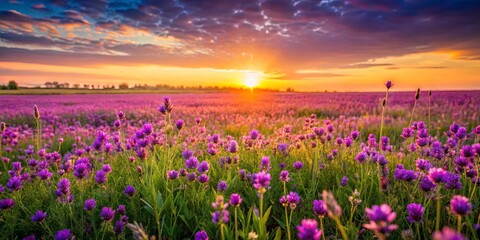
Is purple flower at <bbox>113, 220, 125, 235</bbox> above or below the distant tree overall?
below

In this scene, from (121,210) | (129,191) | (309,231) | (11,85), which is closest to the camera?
(309,231)

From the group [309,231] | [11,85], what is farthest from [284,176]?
[11,85]

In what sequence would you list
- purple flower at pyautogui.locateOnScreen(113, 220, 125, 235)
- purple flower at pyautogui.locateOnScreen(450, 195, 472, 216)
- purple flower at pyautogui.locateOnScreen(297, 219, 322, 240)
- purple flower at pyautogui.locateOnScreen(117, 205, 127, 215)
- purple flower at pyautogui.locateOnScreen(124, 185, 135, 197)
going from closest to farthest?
1. purple flower at pyautogui.locateOnScreen(297, 219, 322, 240)
2. purple flower at pyautogui.locateOnScreen(450, 195, 472, 216)
3. purple flower at pyautogui.locateOnScreen(113, 220, 125, 235)
4. purple flower at pyautogui.locateOnScreen(117, 205, 127, 215)
5. purple flower at pyautogui.locateOnScreen(124, 185, 135, 197)

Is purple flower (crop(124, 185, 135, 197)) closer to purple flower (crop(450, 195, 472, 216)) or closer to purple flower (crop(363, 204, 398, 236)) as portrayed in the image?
purple flower (crop(363, 204, 398, 236))

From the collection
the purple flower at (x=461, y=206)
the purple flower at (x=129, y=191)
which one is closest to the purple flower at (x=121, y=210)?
the purple flower at (x=129, y=191)

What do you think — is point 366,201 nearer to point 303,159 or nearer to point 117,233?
point 303,159

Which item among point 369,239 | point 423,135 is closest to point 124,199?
point 369,239

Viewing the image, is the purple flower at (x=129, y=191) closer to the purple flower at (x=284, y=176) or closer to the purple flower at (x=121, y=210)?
the purple flower at (x=121, y=210)

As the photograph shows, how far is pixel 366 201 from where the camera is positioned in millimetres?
2729

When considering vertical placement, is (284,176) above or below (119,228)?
above

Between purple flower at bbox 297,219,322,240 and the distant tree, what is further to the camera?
the distant tree

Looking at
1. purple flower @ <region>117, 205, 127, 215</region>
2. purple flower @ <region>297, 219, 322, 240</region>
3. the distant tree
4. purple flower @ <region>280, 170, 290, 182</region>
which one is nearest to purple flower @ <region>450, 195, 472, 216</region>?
purple flower @ <region>297, 219, 322, 240</region>

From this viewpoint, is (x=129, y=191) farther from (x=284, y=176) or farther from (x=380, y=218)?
(x=380, y=218)

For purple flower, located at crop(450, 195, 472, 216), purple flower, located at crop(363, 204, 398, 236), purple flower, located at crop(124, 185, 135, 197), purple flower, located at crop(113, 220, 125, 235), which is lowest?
purple flower, located at crop(113, 220, 125, 235)
